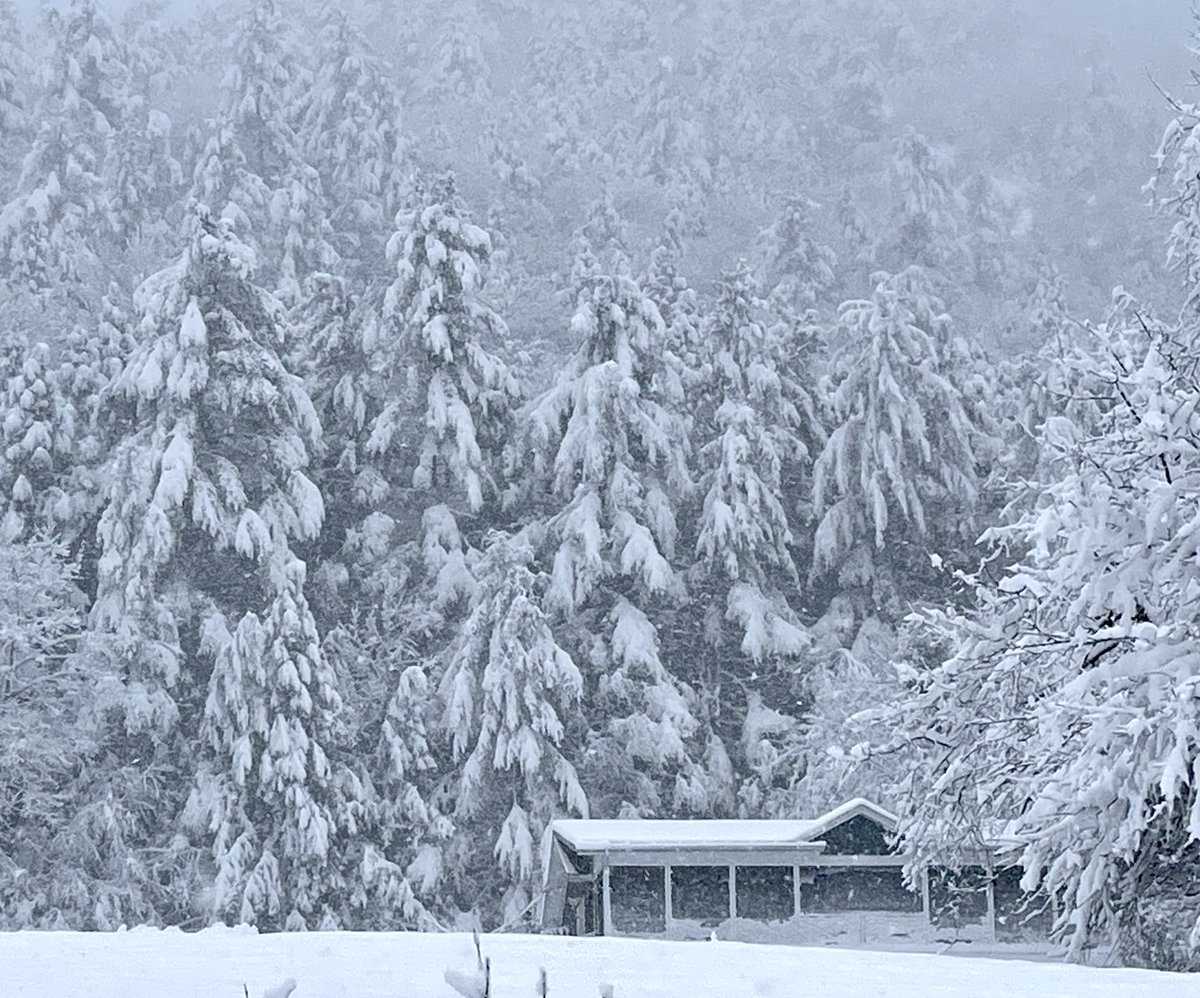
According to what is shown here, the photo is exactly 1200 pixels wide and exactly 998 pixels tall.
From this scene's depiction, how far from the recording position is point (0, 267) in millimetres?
48156

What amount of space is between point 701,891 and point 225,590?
1304cm

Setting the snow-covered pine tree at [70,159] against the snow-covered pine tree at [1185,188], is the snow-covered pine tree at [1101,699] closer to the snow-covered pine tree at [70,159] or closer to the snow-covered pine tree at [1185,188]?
the snow-covered pine tree at [1185,188]

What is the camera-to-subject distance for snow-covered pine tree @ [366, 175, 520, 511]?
118ft

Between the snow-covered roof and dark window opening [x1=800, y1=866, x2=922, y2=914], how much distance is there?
3.98ft

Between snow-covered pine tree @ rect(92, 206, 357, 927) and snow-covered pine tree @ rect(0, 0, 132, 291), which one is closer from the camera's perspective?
snow-covered pine tree @ rect(92, 206, 357, 927)

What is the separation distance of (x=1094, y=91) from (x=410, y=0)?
36.0m

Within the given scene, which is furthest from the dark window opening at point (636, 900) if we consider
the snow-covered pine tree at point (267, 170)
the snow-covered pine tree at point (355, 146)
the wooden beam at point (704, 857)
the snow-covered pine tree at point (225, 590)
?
the snow-covered pine tree at point (355, 146)

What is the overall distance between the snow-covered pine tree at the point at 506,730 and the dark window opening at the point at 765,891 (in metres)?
5.62

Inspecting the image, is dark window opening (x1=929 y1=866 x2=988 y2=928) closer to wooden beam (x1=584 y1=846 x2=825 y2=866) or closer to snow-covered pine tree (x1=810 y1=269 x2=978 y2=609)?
wooden beam (x1=584 y1=846 x2=825 y2=866)

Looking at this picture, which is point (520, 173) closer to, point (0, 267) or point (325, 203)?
point (325, 203)

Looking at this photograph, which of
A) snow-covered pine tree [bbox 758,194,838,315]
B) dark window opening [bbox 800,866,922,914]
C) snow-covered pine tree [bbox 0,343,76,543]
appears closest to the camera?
dark window opening [bbox 800,866,922,914]

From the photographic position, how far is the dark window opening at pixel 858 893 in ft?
83.0

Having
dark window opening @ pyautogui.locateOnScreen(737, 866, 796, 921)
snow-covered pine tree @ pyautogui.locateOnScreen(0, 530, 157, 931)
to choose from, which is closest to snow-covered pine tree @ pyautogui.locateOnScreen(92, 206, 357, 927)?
snow-covered pine tree @ pyautogui.locateOnScreen(0, 530, 157, 931)

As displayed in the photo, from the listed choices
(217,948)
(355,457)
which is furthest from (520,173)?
(217,948)
